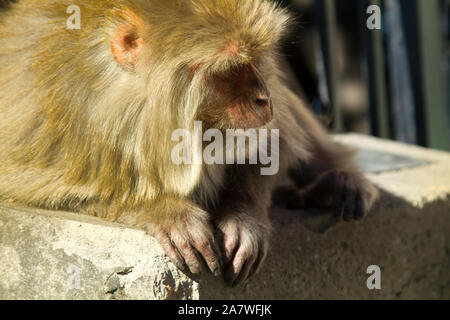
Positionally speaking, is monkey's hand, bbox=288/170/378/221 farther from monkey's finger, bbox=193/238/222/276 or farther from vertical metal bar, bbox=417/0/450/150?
vertical metal bar, bbox=417/0/450/150

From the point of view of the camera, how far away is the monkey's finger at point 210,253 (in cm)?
250

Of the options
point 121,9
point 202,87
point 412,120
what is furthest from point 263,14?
point 412,120

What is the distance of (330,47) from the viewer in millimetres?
6199

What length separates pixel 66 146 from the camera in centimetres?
267

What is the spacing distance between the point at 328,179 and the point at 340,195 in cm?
15

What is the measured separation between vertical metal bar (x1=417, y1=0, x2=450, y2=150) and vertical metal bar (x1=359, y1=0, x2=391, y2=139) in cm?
42

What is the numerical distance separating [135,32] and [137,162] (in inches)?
21.4

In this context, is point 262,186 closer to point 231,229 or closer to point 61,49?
point 231,229

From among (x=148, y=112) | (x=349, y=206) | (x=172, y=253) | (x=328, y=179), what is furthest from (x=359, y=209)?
(x=148, y=112)

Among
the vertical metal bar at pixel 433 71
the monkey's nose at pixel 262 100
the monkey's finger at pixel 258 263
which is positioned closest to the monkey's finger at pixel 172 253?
the monkey's finger at pixel 258 263

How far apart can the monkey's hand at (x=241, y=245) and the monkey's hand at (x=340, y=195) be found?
2.30ft

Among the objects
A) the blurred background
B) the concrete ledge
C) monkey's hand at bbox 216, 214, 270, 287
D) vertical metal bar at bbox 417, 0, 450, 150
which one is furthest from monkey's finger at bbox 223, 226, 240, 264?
vertical metal bar at bbox 417, 0, 450, 150

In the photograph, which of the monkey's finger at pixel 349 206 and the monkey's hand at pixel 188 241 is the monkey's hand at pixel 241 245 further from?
the monkey's finger at pixel 349 206

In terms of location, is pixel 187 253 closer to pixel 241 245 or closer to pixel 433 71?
pixel 241 245
